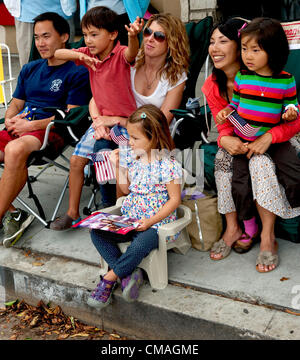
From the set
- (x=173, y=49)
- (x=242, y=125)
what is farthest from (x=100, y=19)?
(x=242, y=125)

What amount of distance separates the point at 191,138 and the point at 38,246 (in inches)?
50.5

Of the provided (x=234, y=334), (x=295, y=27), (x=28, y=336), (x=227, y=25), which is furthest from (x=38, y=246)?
(x=295, y=27)

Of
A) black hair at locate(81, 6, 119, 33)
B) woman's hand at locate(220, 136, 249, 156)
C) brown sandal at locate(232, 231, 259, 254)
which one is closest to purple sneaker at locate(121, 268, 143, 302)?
brown sandal at locate(232, 231, 259, 254)

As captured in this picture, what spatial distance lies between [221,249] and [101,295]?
790mm

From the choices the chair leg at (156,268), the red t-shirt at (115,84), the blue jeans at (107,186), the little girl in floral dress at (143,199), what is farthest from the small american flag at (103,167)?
the chair leg at (156,268)

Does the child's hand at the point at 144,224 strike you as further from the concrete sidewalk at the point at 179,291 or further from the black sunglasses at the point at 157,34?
the black sunglasses at the point at 157,34

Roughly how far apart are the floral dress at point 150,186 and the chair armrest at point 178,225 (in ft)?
0.19

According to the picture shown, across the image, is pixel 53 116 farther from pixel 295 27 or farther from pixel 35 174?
pixel 295 27

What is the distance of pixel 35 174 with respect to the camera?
15.2 feet

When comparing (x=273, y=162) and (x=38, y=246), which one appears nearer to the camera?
(x=273, y=162)

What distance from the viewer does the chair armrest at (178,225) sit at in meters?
2.72

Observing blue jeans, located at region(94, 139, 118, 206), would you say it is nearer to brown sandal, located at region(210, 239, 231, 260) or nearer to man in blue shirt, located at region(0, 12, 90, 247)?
man in blue shirt, located at region(0, 12, 90, 247)

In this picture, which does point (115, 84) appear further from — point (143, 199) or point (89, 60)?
point (143, 199)

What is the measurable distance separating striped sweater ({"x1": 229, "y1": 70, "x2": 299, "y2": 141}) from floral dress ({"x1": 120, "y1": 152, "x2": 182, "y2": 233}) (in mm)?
533
